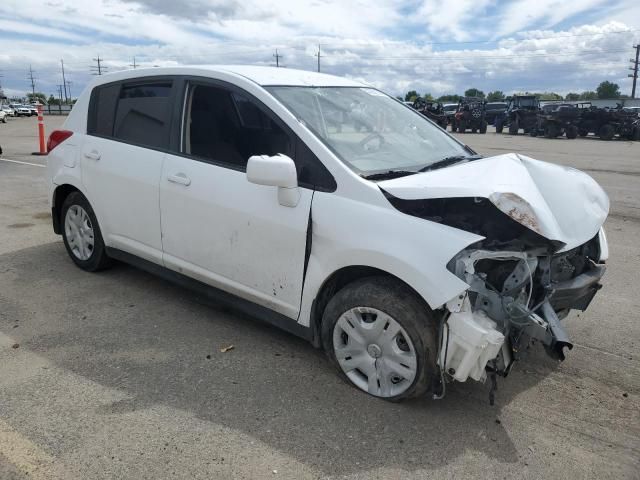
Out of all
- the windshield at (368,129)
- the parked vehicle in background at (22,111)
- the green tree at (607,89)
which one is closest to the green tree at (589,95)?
the green tree at (607,89)

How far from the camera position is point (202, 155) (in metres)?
A: 3.68

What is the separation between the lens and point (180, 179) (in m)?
3.70

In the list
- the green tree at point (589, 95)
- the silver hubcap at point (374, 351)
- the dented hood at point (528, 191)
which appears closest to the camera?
the dented hood at point (528, 191)

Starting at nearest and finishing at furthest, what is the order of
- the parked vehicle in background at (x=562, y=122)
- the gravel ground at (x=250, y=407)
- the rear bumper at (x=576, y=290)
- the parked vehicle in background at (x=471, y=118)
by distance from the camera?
1. the gravel ground at (x=250, y=407)
2. the rear bumper at (x=576, y=290)
3. the parked vehicle in background at (x=562, y=122)
4. the parked vehicle in background at (x=471, y=118)

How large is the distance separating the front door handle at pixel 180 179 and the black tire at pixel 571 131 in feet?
89.0

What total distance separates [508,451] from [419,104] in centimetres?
3214

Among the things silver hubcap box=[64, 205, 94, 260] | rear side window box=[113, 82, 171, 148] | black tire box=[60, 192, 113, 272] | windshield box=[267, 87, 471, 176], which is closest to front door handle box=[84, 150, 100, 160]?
rear side window box=[113, 82, 171, 148]

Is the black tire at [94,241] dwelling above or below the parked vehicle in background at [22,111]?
above

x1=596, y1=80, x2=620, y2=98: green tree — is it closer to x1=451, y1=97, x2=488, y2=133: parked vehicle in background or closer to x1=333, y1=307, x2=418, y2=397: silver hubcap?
x1=451, y1=97, x2=488, y2=133: parked vehicle in background

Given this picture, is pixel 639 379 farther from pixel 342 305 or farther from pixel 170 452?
pixel 170 452

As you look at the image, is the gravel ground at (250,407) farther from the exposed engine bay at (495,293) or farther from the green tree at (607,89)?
the green tree at (607,89)

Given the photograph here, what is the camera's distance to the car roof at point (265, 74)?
362 cm

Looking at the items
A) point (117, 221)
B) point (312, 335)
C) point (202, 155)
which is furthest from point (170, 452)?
point (117, 221)

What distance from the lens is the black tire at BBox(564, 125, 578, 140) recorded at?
26.9 metres
